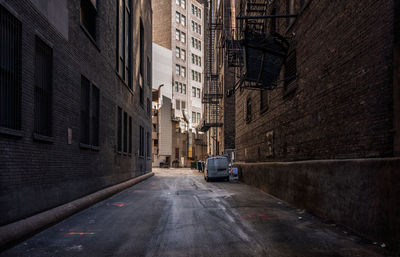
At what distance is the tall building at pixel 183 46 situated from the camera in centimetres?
6225

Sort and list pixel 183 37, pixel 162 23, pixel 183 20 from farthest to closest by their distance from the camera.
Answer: pixel 183 20 → pixel 183 37 → pixel 162 23

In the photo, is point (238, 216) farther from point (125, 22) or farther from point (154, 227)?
point (125, 22)

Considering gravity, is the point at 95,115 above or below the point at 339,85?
below

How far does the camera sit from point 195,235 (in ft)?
19.6

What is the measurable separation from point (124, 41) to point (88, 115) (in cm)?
922

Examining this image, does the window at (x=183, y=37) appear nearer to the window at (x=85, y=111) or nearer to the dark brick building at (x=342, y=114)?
the dark brick building at (x=342, y=114)

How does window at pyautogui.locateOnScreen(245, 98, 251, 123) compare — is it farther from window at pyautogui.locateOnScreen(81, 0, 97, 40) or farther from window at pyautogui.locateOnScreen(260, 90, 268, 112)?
window at pyautogui.locateOnScreen(81, 0, 97, 40)

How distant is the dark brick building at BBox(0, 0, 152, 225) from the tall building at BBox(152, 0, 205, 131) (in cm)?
4585

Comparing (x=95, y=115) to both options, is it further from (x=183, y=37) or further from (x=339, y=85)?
(x=183, y=37)

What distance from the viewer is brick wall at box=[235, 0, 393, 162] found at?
5.84 meters

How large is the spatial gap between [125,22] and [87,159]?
1179 cm

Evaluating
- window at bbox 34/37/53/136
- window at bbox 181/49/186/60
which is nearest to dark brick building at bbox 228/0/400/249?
window at bbox 34/37/53/136

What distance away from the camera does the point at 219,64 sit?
37.1 m

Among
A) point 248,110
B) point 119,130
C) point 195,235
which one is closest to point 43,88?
point 195,235
